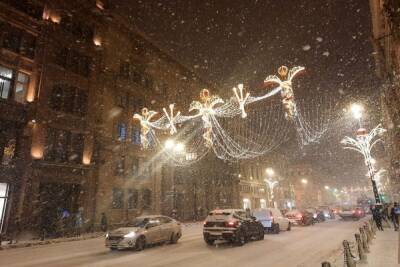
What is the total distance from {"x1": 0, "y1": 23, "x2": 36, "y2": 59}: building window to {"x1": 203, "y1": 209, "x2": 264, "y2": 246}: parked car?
1961 centimetres

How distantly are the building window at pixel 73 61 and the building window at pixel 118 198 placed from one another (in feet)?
38.5

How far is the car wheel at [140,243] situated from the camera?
1298 centimetres

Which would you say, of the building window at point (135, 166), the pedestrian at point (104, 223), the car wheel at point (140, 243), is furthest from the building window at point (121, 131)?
the car wheel at point (140, 243)

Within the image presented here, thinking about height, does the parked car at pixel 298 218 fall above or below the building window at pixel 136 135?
below

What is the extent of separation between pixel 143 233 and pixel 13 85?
16.4 meters

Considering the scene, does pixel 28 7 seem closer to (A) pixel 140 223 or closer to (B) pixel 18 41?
(B) pixel 18 41

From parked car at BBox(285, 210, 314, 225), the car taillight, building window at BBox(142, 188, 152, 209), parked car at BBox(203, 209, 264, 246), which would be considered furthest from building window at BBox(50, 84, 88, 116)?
parked car at BBox(285, 210, 314, 225)

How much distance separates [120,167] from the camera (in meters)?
30.0

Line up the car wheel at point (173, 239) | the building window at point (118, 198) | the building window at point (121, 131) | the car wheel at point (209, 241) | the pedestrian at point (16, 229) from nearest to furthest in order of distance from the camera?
the car wheel at point (209, 241)
the car wheel at point (173, 239)
the pedestrian at point (16, 229)
the building window at point (118, 198)
the building window at point (121, 131)

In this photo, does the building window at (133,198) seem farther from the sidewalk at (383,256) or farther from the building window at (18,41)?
the sidewalk at (383,256)

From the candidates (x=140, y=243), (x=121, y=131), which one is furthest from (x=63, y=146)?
(x=140, y=243)

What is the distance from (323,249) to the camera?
1247 cm

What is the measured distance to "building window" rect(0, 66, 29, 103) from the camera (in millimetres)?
21500

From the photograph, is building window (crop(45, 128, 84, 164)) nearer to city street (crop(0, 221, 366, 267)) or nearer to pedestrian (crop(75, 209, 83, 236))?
pedestrian (crop(75, 209, 83, 236))
